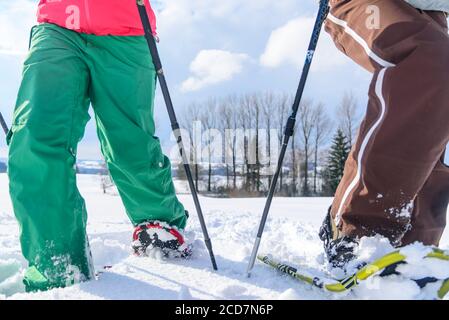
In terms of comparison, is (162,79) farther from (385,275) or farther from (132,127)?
(385,275)

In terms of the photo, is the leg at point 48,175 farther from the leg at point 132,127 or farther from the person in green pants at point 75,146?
the leg at point 132,127

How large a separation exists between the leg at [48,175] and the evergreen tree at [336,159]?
39701mm

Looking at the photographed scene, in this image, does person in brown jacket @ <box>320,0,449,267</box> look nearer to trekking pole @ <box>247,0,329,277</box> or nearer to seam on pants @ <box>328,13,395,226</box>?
seam on pants @ <box>328,13,395,226</box>

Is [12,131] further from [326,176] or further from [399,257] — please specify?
[326,176]

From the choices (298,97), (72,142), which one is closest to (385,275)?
(298,97)

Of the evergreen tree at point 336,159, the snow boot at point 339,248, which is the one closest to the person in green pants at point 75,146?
the snow boot at point 339,248

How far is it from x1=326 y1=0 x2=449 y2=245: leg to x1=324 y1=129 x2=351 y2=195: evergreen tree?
130 feet

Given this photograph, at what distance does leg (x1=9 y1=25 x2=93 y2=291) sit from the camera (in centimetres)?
189

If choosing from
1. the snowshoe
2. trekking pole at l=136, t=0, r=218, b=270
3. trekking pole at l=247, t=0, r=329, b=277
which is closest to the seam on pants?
trekking pole at l=247, t=0, r=329, b=277

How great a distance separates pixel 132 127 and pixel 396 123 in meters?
1.34

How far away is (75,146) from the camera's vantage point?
2.13 m

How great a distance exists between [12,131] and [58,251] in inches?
22.8

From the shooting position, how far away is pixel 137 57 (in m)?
2.45
